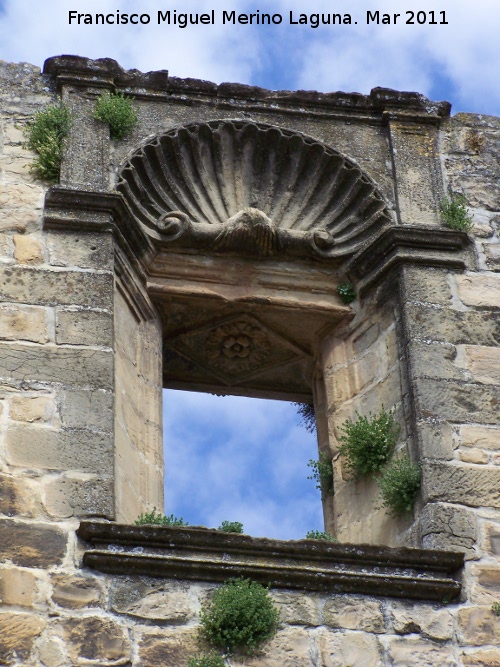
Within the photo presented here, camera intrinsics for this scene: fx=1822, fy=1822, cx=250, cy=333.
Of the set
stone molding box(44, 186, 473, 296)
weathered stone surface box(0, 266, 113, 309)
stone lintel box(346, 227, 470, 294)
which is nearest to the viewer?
weathered stone surface box(0, 266, 113, 309)

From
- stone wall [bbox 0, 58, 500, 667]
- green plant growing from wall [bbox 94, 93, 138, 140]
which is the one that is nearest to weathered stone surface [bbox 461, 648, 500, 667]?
stone wall [bbox 0, 58, 500, 667]

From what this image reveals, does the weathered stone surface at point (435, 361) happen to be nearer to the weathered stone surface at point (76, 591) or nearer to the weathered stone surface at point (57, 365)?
the weathered stone surface at point (57, 365)

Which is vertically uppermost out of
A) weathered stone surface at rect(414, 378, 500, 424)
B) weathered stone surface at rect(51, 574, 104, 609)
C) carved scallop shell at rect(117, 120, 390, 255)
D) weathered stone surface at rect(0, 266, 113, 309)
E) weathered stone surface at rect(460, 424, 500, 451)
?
carved scallop shell at rect(117, 120, 390, 255)

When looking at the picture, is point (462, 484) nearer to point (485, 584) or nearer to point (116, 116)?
point (485, 584)

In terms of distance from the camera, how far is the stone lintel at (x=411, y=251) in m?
10.5

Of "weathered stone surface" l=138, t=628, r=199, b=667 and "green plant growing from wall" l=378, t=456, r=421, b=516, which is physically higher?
"green plant growing from wall" l=378, t=456, r=421, b=516

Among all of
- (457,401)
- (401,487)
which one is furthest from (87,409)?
(457,401)

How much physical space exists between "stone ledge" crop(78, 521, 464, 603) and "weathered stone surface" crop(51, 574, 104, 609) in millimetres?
96

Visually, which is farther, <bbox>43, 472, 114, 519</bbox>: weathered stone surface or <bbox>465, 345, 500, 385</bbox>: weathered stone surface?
<bbox>465, 345, 500, 385</bbox>: weathered stone surface

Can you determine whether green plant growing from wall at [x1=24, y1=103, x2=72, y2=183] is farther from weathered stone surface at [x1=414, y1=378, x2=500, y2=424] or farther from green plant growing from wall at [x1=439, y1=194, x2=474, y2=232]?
weathered stone surface at [x1=414, y1=378, x2=500, y2=424]

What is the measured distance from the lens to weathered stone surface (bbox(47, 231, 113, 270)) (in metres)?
9.95

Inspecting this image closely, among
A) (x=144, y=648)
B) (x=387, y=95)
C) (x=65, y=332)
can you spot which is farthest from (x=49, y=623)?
(x=387, y=95)

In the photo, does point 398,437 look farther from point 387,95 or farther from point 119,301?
point 387,95

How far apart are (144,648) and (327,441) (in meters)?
2.58
